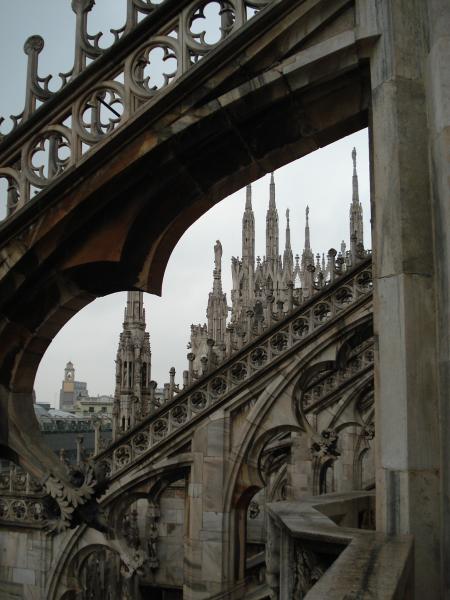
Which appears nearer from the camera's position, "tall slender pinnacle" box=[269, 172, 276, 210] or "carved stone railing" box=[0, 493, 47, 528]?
"carved stone railing" box=[0, 493, 47, 528]

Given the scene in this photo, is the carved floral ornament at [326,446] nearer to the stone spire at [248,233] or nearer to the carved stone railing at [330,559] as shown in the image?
the carved stone railing at [330,559]

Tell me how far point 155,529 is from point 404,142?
29.7 feet

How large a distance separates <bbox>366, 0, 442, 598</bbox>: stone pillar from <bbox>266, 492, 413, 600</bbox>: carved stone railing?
16 centimetres

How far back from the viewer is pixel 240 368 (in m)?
8.77

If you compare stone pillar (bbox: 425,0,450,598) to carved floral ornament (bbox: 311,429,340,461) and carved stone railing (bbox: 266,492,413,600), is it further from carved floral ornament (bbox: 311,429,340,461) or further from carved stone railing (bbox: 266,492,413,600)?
carved floral ornament (bbox: 311,429,340,461)

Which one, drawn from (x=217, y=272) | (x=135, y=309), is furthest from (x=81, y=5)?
(x=217, y=272)

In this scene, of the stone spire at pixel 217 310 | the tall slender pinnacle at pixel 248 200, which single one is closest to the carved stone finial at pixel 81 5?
the stone spire at pixel 217 310

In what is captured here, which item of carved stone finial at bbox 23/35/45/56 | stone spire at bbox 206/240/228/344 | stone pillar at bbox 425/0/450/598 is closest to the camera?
stone pillar at bbox 425/0/450/598

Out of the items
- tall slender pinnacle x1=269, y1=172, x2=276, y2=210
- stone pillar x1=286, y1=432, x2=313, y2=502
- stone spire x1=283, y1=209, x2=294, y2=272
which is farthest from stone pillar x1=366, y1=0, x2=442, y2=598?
tall slender pinnacle x1=269, y1=172, x2=276, y2=210

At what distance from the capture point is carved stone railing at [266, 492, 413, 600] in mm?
1685

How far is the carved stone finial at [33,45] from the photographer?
3.73 m

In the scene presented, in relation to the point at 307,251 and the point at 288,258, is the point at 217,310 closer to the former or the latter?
the point at 288,258

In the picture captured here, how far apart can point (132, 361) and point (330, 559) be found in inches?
445

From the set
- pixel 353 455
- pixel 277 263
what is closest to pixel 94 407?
pixel 277 263
